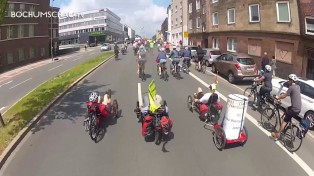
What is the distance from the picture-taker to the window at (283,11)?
23.8 meters

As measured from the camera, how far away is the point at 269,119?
1162 centimetres

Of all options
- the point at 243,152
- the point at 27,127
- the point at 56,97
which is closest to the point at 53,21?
the point at 56,97

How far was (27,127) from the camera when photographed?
11.5 meters

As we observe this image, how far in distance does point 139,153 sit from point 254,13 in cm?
2360

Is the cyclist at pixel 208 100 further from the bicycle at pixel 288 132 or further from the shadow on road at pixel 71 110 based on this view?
the shadow on road at pixel 71 110

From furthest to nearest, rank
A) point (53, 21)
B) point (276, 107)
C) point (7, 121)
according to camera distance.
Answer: point (53, 21) < point (7, 121) < point (276, 107)

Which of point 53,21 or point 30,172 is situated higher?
point 53,21

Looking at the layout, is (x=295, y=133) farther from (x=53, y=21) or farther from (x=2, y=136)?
(x=53, y=21)

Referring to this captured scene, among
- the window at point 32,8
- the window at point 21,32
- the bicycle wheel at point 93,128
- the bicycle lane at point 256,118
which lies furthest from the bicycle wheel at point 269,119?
the window at point 32,8

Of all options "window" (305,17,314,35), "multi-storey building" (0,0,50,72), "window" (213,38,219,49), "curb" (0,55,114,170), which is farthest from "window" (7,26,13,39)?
"window" (305,17,314,35)

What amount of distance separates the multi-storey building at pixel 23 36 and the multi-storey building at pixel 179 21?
27130 mm

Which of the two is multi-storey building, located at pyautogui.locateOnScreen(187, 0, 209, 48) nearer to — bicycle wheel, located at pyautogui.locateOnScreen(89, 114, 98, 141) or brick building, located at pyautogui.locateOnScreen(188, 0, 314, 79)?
brick building, located at pyautogui.locateOnScreen(188, 0, 314, 79)

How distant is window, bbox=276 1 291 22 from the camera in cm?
2381

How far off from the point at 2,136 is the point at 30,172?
9.57 ft
